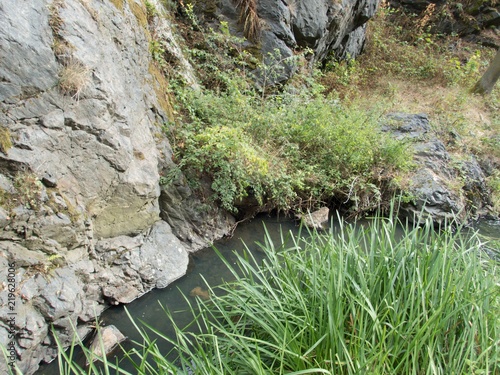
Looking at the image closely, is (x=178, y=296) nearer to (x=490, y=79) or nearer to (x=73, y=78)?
(x=73, y=78)

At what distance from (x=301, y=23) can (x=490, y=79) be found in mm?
6147

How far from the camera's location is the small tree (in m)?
9.71

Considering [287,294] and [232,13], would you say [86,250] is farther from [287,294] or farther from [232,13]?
[232,13]

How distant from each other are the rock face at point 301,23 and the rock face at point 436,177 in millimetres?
2574

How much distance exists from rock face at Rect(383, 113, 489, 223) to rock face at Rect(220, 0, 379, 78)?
2.57 metres

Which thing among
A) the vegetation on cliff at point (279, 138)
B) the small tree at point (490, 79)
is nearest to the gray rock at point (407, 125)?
the vegetation on cliff at point (279, 138)

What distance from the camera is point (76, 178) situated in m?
3.43

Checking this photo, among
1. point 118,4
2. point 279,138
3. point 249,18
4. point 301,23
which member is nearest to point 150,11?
point 118,4

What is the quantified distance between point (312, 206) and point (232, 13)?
4377mm

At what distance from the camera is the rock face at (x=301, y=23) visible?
279 inches

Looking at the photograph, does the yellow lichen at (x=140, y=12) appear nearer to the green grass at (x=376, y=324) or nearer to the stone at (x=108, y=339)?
the stone at (x=108, y=339)

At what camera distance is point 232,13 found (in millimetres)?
7043

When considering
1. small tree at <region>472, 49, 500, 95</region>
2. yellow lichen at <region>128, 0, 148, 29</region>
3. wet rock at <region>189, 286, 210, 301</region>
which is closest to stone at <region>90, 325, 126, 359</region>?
wet rock at <region>189, 286, 210, 301</region>

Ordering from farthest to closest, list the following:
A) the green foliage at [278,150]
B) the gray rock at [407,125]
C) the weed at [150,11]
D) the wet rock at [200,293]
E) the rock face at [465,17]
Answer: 1. the rock face at [465,17]
2. the gray rock at [407,125]
3. the weed at [150,11]
4. the green foliage at [278,150]
5. the wet rock at [200,293]
